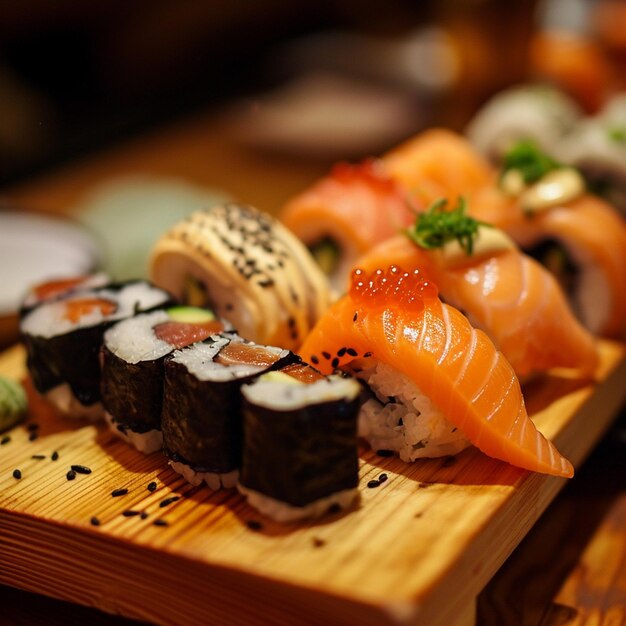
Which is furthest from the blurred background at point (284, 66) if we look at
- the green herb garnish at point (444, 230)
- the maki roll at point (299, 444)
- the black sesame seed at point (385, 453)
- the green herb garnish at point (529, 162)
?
the maki roll at point (299, 444)

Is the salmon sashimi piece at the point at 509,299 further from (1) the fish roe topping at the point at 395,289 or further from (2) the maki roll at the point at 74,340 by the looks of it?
(2) the maki roll at the point at 74,340

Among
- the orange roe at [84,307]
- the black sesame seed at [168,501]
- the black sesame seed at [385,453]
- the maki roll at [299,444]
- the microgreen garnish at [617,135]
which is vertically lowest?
the black sesame seed at [385,453]

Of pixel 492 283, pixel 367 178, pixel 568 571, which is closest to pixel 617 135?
pixel 367 178

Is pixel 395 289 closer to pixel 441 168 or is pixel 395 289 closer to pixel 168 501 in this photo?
pixel 168 501

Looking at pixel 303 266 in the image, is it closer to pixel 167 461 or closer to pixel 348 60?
pixel 167 461

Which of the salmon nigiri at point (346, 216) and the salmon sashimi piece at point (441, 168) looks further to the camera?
the salmon sashimi piece at point (441, 168)
